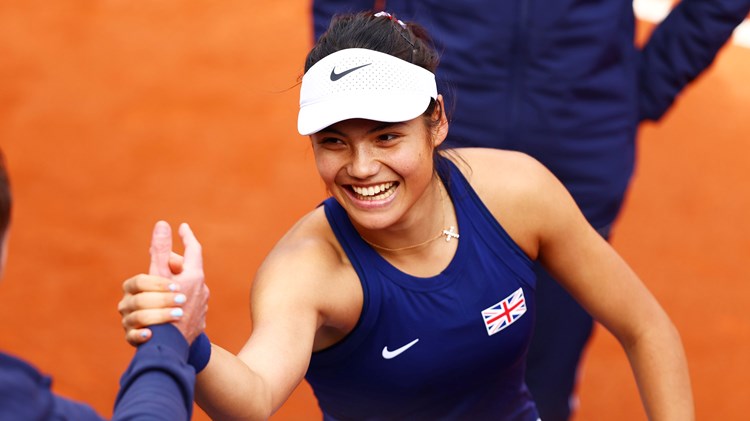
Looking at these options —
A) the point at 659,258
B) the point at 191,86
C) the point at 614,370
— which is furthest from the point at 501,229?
the point at 191,86

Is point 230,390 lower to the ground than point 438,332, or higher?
higher

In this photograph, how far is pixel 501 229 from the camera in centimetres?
354

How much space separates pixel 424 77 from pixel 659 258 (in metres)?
3.32

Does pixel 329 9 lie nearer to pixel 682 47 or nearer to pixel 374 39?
pixel 374 39

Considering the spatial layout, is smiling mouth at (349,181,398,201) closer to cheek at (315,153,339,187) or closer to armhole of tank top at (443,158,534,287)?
cheek at (315,153,339,187)

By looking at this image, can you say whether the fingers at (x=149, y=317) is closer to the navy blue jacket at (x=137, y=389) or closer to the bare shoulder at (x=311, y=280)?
the navy blue jacket at (x=137, y=389)

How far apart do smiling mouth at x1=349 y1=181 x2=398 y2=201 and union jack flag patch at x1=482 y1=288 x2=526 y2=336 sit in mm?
462

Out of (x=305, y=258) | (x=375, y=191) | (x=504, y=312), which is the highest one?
(x=375, y=191)

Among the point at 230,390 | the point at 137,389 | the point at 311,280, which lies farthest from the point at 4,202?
the point at 311,280

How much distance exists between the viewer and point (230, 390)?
270cm

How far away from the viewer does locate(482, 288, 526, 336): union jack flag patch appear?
3.46 meters

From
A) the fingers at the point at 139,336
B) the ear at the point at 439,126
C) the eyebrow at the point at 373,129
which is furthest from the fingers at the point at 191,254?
the ear at the point at 439,126

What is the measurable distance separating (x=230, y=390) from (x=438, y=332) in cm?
84

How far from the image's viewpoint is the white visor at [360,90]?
10.1 ft
